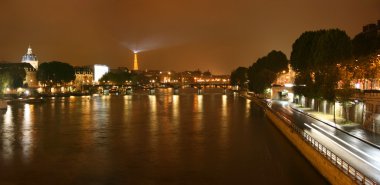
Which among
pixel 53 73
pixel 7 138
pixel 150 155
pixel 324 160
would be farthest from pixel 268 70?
pixel 324 160

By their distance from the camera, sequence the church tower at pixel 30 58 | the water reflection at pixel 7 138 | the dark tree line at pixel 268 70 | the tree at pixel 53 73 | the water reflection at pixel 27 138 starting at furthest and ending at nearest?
the church tower at pixel 30 58
the tree at pixel 53 73
the dark tree line at pixel 268 70
the water reflection at pixel 27 138
the water reflection at pixel 7 138

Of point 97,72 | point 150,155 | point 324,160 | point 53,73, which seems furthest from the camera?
point 97,72

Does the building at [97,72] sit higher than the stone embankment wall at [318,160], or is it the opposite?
the building at [97,72]

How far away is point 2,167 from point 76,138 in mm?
9425

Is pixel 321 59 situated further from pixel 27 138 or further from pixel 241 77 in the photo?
pixel 241 77

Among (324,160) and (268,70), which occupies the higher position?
(268,70)

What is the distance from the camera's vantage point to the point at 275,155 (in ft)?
81.4

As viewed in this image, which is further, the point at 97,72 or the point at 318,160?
the point at 97,72

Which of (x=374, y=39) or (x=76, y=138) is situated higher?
(x=374, y=39)

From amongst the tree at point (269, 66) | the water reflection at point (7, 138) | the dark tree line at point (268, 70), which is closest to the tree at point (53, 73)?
the dark tree line at point (268, 70)

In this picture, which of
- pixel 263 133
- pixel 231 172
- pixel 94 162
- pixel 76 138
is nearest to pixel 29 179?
pixel 94 162

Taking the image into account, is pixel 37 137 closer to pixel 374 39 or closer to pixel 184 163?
pixel 184 163

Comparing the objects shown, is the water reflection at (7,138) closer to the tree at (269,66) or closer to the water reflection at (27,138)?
the water reflection at (27,138)

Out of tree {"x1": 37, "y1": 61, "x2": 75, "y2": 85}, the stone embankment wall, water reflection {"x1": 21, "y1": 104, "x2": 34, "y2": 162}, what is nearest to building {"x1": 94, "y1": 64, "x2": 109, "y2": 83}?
tree {"x1": 37, "y1": 61, "x2": 75, "y2": 85}
